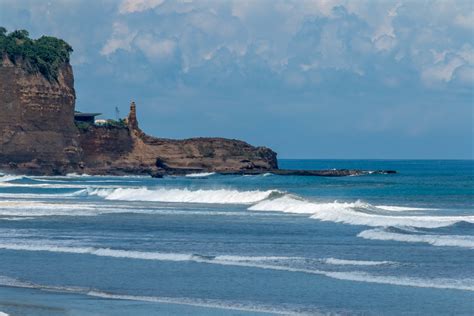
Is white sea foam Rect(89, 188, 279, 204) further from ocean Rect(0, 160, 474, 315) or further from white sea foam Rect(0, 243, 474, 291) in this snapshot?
white sea foam Rect(0, 243, 474, 291)

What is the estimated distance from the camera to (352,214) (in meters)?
37.6

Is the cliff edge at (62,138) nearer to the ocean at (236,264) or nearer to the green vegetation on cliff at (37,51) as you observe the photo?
the green vegetation on cliff at (37,51)

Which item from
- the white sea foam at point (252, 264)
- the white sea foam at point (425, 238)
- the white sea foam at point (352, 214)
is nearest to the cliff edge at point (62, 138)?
the white sea foam at point (352, 214)

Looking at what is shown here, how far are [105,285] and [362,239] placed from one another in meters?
10.2

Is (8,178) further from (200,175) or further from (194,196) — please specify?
(194,196)

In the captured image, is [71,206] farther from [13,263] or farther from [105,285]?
[105,285]

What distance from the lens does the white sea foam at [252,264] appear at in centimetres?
2008

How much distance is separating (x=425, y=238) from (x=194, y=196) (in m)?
29.1

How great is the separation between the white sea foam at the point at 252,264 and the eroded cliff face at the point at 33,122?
7121 cm

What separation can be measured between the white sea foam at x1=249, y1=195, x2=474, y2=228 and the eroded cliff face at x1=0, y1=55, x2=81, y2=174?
53.0 metres

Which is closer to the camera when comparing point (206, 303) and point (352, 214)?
point (206, 303)

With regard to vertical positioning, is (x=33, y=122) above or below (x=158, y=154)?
above

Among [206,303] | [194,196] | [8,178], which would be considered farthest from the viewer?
[8,178]

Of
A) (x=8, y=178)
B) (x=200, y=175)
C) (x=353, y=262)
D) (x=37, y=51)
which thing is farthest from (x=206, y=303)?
(x=200, y=175)
